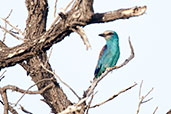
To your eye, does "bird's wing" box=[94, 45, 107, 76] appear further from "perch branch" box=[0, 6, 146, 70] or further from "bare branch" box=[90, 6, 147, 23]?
"bare branch" box=[90, 6, 147, 23]

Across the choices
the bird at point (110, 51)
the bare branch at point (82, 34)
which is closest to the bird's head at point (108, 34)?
the bird at point (110, 51)

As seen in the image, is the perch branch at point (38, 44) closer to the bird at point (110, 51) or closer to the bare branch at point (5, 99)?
the bare branch at point (5, 99)

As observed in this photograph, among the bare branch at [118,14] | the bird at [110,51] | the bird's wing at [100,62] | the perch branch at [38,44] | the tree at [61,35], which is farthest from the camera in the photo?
the bird's wing at [100,62]

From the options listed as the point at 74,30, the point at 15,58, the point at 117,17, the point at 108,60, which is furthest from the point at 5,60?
the point at 108,60

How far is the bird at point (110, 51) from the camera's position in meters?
8.39

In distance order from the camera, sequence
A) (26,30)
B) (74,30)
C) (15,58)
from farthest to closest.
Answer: (26,30) → (15,58) → (74,30)

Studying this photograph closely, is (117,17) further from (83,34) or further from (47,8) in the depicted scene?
(47,8)

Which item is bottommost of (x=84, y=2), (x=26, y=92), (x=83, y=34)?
(x=26, y=92)

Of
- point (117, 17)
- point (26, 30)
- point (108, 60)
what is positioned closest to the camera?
point (117, 17)

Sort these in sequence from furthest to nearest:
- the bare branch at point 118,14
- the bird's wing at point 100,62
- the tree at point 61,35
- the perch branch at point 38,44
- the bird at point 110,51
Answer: the bird's wing at point 100,62 → the bird at point 110,51 → the perch branch at point 38,44 → the tree at point 61,35 → the bare branch at point 118,14

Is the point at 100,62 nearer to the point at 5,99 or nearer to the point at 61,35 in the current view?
the point at 61,35

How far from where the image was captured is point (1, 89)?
3602 millimetres

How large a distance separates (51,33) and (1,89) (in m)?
0.65

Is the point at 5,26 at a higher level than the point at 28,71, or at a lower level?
higher
